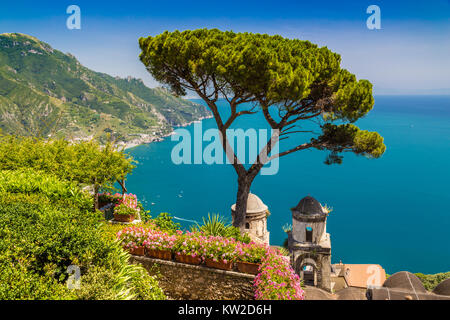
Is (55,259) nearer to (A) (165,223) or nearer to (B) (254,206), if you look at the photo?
(A) (165,223)

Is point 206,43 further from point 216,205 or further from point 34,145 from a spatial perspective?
point 216,205

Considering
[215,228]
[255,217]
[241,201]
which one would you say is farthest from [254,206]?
[215,228]

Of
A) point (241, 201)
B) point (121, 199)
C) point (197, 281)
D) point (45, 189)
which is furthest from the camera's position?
point (241, 201)

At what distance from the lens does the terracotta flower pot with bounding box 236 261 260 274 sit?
20.9 ft

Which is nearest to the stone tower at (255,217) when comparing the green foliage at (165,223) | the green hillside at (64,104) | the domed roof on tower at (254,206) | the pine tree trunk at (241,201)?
the domed roof on tower at (254,206)

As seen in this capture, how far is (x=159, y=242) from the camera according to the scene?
276 inches

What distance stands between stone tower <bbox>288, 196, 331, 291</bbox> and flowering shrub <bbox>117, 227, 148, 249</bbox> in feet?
33.2

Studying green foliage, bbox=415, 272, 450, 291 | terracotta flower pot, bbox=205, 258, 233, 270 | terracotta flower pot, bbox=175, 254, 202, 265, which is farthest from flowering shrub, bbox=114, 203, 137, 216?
green foliage, bbox=415, 272, 450, 291

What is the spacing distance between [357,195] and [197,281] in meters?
97.4

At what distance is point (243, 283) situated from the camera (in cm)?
644

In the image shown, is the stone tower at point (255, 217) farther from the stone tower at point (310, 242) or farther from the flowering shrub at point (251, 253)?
the flowering shrub at point (251, 253)

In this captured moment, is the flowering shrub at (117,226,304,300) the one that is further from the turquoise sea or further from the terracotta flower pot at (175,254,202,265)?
the turquoise sea
